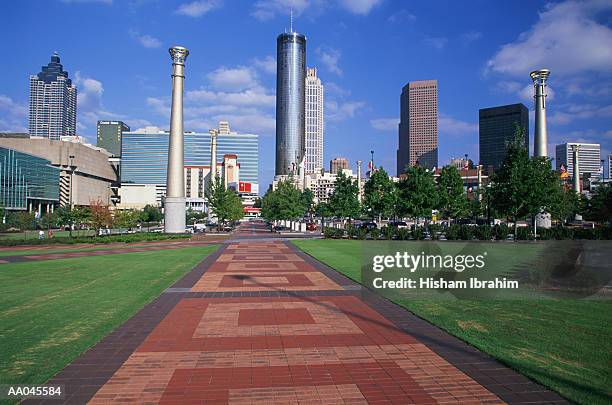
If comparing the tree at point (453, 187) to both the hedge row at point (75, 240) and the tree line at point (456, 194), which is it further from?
the hedge row at point (75, 240)

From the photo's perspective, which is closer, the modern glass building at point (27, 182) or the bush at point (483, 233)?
the bush at point (483, 233)

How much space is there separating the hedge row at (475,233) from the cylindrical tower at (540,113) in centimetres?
1114

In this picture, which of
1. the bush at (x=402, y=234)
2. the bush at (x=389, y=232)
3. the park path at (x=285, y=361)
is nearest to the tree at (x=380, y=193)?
the bush at (x=402, y=234)

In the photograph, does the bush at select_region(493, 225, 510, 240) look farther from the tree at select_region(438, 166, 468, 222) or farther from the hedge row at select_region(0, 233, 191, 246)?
the hedge row at select_region(0, 233, 191, 246)

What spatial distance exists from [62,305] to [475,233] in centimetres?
3720

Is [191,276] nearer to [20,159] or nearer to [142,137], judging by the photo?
[20,159]

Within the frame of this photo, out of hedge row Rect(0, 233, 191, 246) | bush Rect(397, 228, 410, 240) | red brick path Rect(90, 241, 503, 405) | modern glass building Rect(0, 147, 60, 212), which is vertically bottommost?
red brick path Rect(90, 241, 503, 405)

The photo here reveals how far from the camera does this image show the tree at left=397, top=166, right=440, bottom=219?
45781 millimetres

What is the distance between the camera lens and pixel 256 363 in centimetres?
809

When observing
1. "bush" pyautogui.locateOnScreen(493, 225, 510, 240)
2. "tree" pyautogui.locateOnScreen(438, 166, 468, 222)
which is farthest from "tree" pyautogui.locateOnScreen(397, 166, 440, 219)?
"tree" pyautogui.locateOnScreen(438, 166, 468, 222)

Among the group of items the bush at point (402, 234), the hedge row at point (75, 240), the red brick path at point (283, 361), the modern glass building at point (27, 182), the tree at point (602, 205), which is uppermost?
the modern glass building at point (27, 182)

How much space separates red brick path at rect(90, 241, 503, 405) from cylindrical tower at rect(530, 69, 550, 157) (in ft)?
145

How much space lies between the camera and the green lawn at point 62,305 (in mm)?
8098

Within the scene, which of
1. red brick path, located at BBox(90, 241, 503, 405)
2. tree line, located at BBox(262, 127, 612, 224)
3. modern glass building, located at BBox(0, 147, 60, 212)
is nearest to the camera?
red brick path, located at BBox(90, 241, 503, 405)
